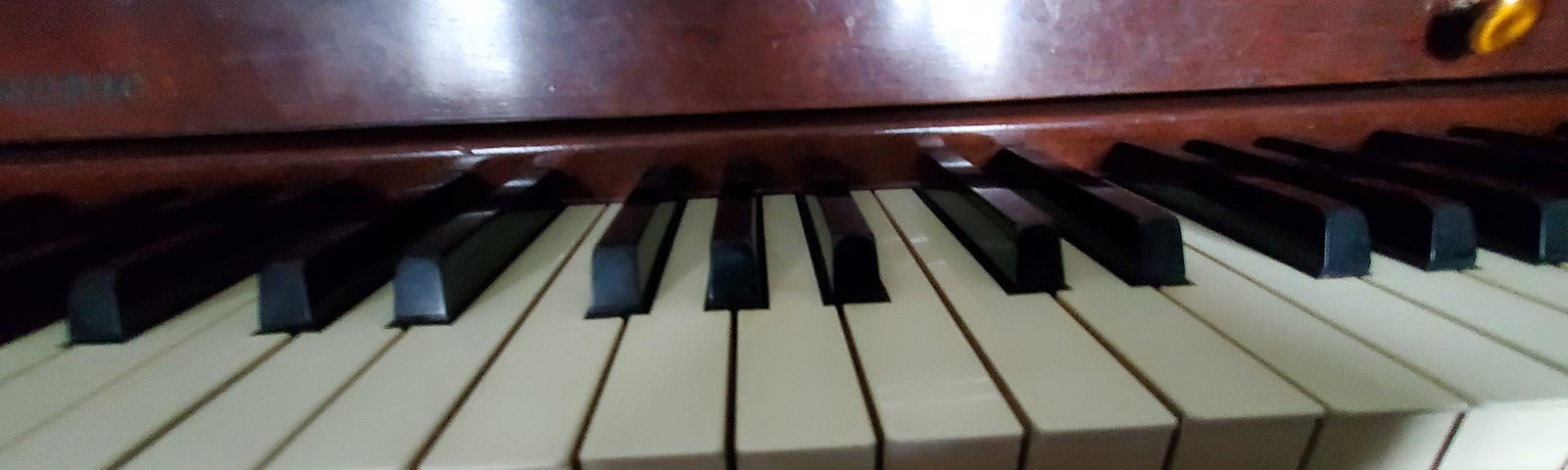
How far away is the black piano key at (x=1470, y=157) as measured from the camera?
647 mm

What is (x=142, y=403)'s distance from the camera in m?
0.40

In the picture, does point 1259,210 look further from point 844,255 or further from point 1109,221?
point 844,255

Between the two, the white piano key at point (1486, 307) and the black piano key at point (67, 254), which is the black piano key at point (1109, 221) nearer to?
the white piano key at point (1486, 307)

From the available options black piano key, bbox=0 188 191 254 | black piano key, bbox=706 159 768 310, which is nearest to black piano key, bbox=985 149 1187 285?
black piano key, bbox=706 159 768 310

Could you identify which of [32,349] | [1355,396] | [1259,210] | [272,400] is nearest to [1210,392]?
[1355,396]

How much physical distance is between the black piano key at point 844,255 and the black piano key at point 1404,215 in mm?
380

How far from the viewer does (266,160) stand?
762 mm

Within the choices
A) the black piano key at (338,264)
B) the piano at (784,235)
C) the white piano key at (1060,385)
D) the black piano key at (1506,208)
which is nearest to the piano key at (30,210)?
the piano at (784,235)

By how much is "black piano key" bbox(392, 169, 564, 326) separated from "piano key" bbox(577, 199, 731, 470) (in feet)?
0.41

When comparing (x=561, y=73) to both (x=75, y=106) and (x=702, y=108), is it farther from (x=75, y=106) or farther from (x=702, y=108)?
(x=75, y=106)

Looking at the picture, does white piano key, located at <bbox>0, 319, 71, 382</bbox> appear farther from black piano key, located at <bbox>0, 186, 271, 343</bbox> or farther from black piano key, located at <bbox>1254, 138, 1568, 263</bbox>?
black piano key, located at <bbox>1254, 138, 1568, 263</bbox>

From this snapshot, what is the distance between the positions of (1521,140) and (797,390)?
0.78m

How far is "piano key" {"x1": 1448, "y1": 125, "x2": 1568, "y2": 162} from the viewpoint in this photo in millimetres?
689

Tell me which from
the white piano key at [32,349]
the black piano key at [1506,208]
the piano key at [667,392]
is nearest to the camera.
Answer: the piano key at [667,392]
